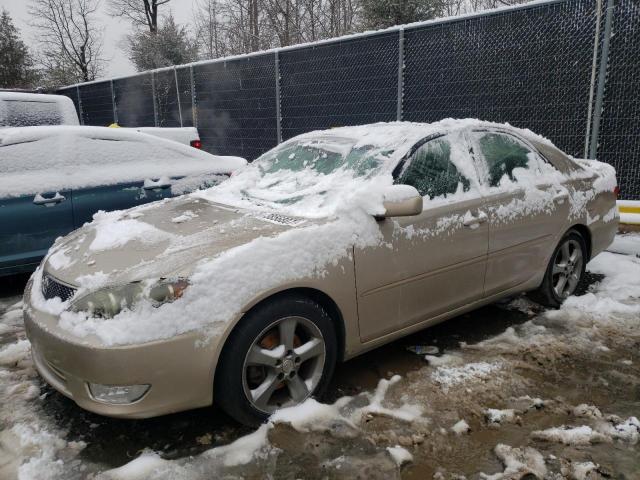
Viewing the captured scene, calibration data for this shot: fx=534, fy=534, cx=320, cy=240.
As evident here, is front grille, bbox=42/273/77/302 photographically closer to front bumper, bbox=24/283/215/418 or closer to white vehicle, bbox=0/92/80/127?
front bumper, bbox=24/283/215/418

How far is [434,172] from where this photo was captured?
3.38 m

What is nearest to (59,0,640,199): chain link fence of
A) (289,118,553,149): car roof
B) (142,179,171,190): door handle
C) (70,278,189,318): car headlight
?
(289,118,553,149): car roof

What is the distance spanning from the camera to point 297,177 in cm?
358

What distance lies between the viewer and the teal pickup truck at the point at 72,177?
4.56 metres

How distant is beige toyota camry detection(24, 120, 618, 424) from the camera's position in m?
2.37

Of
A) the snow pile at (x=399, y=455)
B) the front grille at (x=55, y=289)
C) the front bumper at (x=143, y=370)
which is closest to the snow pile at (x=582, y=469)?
the snow pile at (x=399, y=455)

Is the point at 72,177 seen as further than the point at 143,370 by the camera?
Yes

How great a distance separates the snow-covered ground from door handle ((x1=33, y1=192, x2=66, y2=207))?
4.93 ft

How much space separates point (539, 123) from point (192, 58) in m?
18.6

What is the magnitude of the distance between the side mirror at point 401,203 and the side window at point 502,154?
38.7 inches

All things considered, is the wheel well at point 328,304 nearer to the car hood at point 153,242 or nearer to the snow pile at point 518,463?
the car hood at point 153,242

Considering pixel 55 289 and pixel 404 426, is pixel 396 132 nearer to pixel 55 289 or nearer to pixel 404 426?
pixel 404 426

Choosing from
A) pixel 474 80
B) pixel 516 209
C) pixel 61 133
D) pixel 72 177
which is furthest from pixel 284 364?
pixel 474 80

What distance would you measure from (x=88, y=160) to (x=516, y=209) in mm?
3860
